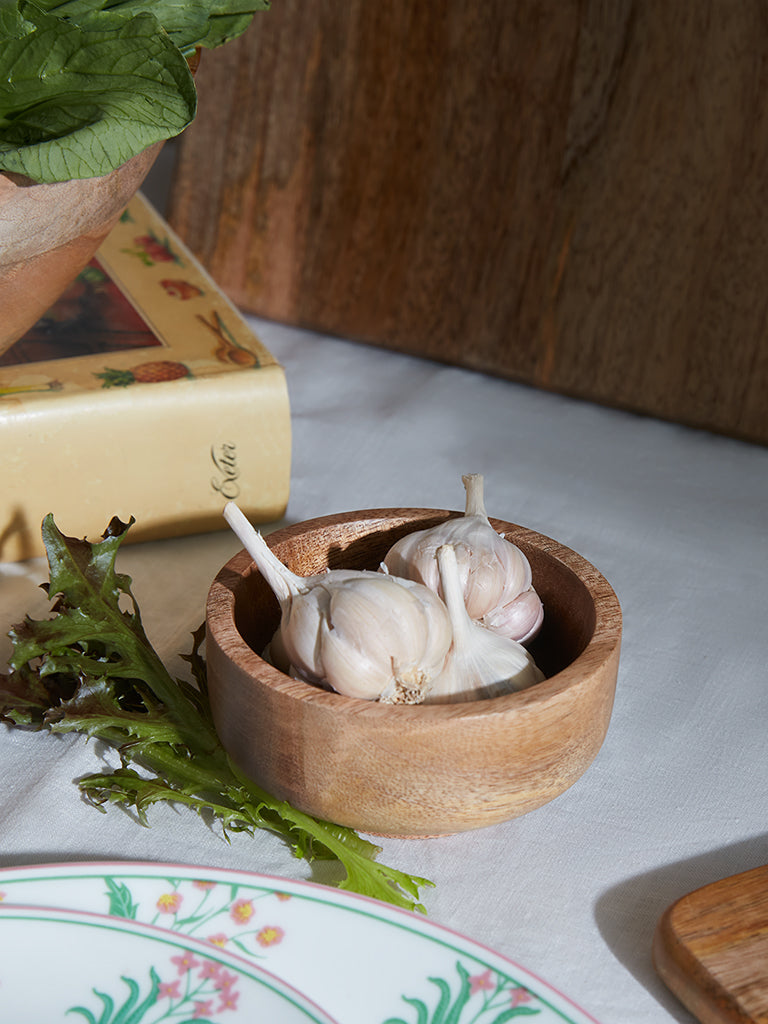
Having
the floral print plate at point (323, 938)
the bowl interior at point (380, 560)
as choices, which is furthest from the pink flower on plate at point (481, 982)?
the bowl interior at point (380, 560)

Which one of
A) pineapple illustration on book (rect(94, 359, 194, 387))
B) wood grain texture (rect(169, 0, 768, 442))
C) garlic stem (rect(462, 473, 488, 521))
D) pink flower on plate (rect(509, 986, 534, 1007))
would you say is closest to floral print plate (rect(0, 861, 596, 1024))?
pink flower on plate (rect(509, 986, 534, 1007))

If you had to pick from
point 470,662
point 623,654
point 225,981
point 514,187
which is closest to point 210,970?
point 225,981

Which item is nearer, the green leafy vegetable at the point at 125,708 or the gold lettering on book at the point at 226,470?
the green leafy vegetable at the point at 125,708

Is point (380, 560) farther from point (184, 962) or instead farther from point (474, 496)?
point (184, 962)

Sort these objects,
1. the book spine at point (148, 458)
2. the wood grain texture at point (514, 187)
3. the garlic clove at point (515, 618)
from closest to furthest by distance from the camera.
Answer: the garlic clove at point (515, 618) < the book spine at point (148, 458) < the wood grain texture at point (514, 187)

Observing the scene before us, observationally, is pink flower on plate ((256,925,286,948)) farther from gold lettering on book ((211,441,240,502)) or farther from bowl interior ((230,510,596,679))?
gold lettering on book ((211,441,240,502))

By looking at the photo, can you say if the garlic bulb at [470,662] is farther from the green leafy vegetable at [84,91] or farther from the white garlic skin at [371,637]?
the green leafy vegetable at [84,91]

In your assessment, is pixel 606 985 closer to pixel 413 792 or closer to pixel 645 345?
pixel 413 792

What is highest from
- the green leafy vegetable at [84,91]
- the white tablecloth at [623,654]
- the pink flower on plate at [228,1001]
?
the green leafy vegetable at [84,91]
